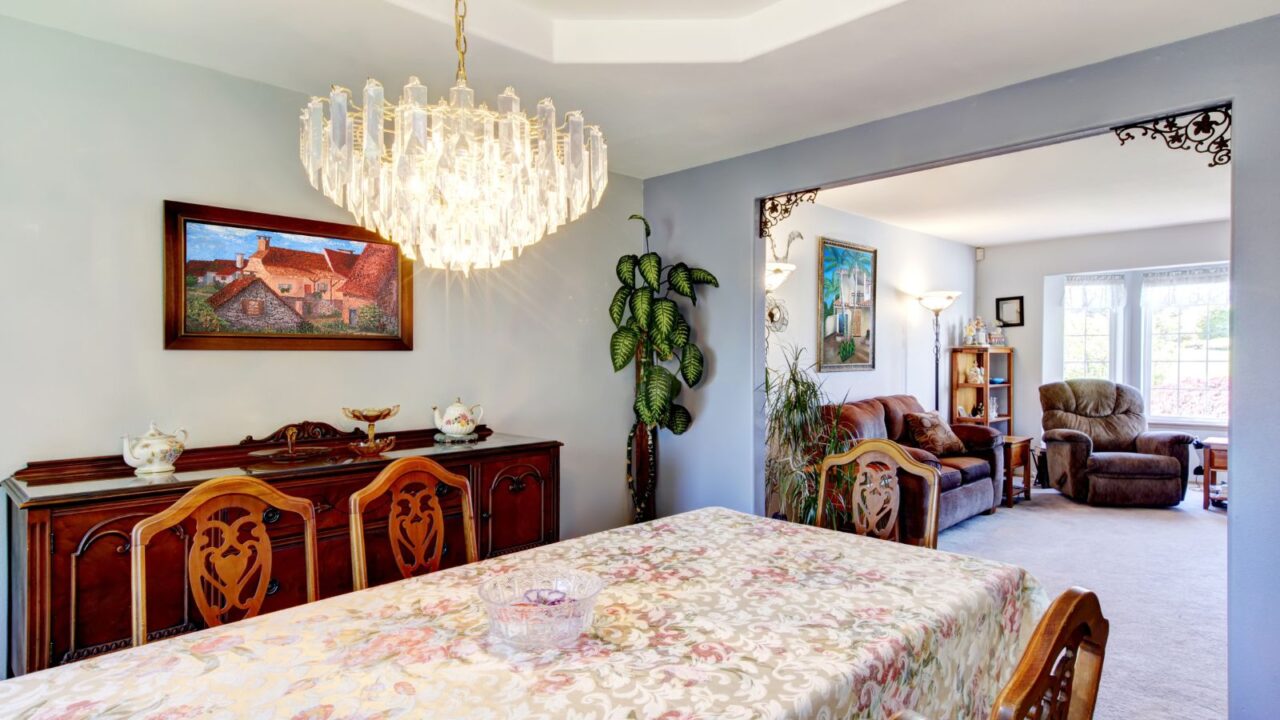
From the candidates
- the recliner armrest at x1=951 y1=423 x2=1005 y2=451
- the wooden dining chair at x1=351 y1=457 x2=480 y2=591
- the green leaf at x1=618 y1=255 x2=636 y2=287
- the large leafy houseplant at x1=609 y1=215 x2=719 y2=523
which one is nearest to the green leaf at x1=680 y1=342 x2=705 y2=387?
the large leafy houseplant at x1=609 y1=215 x2=719 y2=523

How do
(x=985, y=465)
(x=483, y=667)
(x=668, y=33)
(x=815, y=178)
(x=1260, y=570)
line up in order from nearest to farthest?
1. (x=483, y=667)
2. (x=1260, y=570)
3. (x=668, y=33)
4. (x=815, y=178)
5. (x=985, y=465)

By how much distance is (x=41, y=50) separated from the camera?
2156 mm

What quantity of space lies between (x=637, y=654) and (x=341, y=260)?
2321mm

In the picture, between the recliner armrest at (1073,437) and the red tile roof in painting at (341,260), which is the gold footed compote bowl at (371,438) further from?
the recliner armrest at (1073,437)

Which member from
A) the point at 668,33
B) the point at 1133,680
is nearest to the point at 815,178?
the point at 668,33

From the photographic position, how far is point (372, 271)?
292 centimetres

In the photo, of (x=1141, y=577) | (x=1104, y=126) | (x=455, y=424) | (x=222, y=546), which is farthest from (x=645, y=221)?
(x=1141, y=577)

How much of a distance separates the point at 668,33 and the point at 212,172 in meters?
1.86

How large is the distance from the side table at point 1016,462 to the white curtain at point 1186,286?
2.27 metres

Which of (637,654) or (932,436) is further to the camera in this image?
(932,436)

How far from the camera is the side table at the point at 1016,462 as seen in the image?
5555mm

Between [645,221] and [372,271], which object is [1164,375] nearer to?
[645,221]

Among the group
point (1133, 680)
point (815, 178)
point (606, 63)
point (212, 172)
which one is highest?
point (606, 63)

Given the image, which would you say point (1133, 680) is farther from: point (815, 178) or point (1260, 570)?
point (815, 178)
